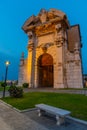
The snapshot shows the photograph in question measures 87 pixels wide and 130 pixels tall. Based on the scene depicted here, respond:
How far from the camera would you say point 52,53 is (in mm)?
21328

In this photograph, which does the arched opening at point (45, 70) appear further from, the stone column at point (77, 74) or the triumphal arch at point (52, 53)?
the stone column at point (77, 74)

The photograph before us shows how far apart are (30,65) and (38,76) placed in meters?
2.51

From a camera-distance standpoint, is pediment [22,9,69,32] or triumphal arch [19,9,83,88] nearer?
triumphal arch [19,9,83,88]

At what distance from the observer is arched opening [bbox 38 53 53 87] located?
2306 centimetres

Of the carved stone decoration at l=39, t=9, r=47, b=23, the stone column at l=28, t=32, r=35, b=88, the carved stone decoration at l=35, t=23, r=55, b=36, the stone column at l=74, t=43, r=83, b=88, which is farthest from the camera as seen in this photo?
the carved stone decoration at l=39, t=9, r=47, b=23

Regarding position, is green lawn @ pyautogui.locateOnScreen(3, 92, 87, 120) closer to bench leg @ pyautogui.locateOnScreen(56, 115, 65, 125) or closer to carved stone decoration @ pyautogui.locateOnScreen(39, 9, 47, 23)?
bench leg @ pyautogui.locateOnScreen(56, 115, 65, 125)

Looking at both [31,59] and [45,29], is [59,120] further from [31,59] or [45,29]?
[45,29]

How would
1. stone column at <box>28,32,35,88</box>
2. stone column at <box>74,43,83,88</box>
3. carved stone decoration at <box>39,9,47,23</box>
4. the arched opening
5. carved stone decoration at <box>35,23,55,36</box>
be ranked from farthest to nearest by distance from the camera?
1. the arched opening
2. carved stone decoration at <box>39,9,47,23</box>
3. carved stone decoration at <box>35,23,55,36</box>
4. stone column at <box>28,32,35,88</box>
5. stone column at <box>74,43,83,88</box>

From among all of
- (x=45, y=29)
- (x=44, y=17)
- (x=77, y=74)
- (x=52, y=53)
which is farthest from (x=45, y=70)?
(x=44, y=17)

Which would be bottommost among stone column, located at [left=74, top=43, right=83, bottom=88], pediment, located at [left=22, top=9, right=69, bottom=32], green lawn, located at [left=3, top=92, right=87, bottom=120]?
green lawn, located at [left=3, top=92, right=87, bottom=120]

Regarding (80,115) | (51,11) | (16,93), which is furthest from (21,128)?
(51,11)

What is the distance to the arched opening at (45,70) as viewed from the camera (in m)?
23.1

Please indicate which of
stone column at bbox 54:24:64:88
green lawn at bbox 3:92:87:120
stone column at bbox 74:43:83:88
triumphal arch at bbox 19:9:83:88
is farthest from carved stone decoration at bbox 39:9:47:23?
green lawn at bbox 3:92:87:120

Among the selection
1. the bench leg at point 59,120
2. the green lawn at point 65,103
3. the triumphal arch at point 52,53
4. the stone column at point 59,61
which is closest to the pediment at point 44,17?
the triumphal arch at point 52,53
